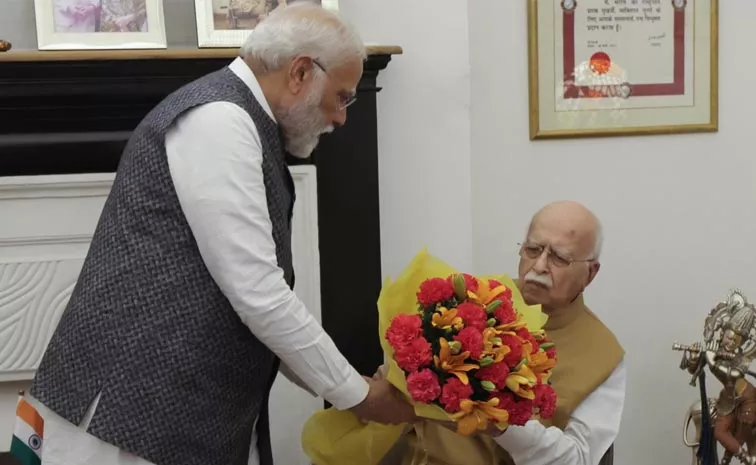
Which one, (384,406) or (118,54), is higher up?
(118,54)

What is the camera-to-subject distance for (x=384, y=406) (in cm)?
151

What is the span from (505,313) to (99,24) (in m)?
1.24

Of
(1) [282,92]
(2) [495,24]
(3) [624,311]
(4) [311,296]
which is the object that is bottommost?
(3) [624,311]

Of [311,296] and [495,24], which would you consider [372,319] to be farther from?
[495,24]

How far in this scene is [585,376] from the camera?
178 centimetres

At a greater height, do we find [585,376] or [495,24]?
[495,24]

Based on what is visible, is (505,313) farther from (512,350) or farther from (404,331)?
(404,331)

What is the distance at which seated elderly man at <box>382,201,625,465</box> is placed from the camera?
5.60 feet

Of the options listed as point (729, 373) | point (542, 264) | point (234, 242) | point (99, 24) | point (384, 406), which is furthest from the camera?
point (729, 373)

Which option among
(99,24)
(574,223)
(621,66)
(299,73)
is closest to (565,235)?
(574,223)

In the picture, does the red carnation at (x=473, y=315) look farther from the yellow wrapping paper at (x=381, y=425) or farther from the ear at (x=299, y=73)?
the ear at (x=299, y=73)

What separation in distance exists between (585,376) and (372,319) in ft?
2.06

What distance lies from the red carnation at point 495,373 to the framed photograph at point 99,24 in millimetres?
1173

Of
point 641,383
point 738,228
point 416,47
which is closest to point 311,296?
point 416,47
